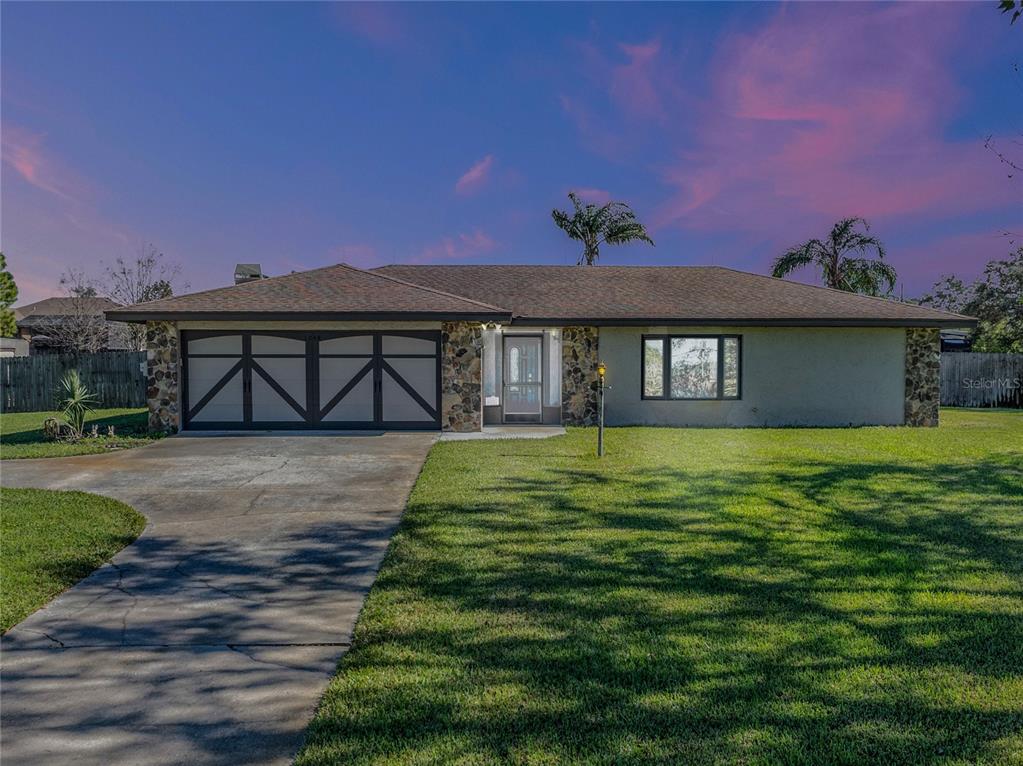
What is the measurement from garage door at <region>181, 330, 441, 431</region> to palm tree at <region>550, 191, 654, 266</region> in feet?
52.8

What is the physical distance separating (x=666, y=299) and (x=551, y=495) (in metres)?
9.68

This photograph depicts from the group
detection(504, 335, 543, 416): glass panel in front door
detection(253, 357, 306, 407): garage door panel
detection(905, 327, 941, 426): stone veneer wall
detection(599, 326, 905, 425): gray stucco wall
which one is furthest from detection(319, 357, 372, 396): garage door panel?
detection(905, 327, 941, 426): stone veneer wall

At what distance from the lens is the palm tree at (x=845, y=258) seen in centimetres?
2269

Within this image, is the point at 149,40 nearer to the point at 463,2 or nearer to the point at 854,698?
the point at 463,2

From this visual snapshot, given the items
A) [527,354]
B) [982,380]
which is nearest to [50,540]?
[527,354]

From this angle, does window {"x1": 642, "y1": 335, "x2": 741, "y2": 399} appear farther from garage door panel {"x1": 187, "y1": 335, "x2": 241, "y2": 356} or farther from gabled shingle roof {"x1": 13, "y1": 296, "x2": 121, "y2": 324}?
gabled shingle roof {"x1": 13, "y1": 296, "x2": 121, "y2": 324}

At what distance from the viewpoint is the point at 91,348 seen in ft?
92.6

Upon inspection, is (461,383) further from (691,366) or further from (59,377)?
(59,377)

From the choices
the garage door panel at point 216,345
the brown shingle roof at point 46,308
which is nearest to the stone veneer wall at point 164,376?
the garage door panel at point 216,345

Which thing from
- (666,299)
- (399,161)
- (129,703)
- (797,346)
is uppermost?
(399,161)

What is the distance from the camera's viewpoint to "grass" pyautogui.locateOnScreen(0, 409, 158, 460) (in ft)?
34.8

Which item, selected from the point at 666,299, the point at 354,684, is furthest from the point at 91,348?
the point at 354,684

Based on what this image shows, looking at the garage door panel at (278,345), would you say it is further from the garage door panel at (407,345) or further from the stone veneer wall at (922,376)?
the stone veneer wall at (922,376)

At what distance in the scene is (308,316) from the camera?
1226cm
